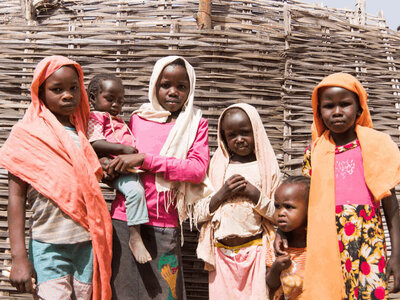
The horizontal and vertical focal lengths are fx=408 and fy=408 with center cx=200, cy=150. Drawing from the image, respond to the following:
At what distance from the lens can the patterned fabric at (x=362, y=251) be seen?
2496mm

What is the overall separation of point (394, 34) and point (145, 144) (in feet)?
9.50

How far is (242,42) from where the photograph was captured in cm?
388

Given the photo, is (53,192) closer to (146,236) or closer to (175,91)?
(146,236)

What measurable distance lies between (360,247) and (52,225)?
1946mm

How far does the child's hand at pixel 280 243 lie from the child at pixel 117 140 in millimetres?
878

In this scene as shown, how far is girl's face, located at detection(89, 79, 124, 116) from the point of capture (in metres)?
3.12

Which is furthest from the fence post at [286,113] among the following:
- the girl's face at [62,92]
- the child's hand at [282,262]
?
the girl's face at [62,92]

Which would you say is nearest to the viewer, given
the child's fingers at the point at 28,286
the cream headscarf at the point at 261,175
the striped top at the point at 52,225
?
the child's fingers at the point at 28,286

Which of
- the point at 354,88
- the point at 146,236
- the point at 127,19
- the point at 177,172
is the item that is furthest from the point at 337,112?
the point at 127,19

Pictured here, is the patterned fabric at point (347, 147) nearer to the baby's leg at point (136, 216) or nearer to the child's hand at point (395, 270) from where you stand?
the child's hand at point (395, 270)

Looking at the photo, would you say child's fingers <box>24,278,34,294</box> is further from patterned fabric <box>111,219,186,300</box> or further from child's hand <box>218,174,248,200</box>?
child's hand <box>218,174,248,200</box>

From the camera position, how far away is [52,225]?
8.44 feet

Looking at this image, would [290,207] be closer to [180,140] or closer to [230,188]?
[230,188]

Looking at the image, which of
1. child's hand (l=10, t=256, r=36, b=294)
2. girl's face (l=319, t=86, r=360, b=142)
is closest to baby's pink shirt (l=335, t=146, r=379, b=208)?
girl's face (l=319, t=86, r=360, b=142)
